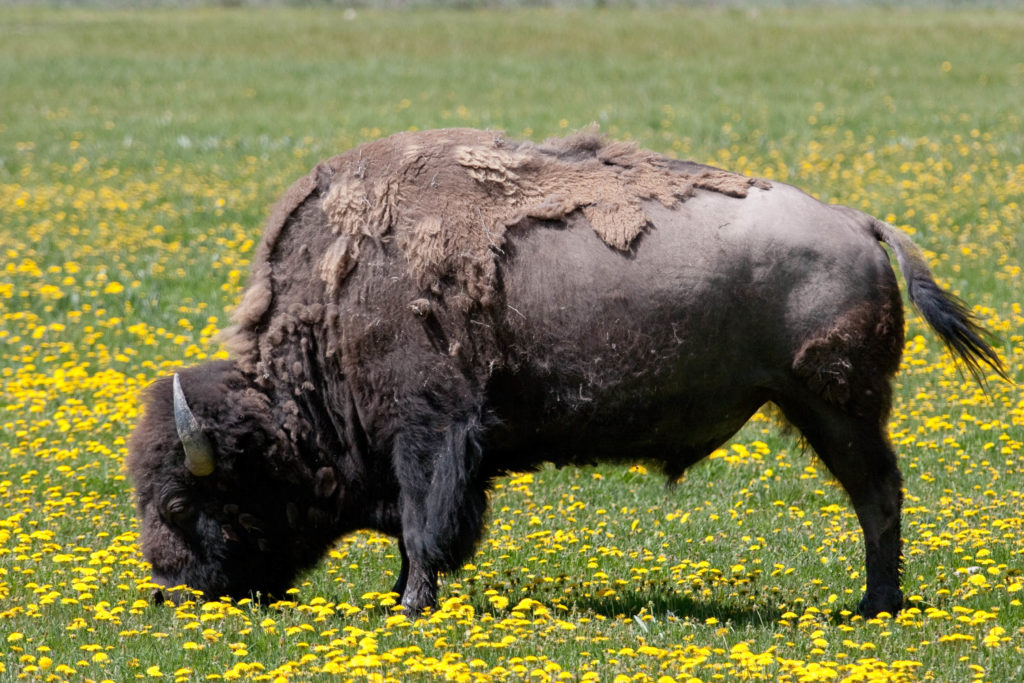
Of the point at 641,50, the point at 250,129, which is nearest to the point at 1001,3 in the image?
the point at 641,50

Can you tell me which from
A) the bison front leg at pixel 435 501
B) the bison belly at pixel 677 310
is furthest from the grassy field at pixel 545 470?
the bison belly at pixel 677 310

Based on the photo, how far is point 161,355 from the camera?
10.9 metres

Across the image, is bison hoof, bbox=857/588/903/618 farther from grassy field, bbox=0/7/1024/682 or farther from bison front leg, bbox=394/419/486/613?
bison front leg, bbox=394/419/486/613

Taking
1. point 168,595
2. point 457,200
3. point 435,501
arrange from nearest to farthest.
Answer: point 435,501 → point 168,595 → point 457,200

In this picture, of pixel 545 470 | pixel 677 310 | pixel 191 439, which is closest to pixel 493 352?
pixel 677 310

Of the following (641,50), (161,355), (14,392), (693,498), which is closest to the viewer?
(693,498)

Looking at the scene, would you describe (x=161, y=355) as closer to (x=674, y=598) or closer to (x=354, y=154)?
(x=354, y=154)

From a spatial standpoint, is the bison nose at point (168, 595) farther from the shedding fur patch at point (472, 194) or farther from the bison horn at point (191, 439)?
the shedding fur patch at point (472, 194)

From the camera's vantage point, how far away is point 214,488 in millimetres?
6391

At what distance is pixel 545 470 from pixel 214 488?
9.24 feet

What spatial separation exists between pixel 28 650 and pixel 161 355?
5706 mm

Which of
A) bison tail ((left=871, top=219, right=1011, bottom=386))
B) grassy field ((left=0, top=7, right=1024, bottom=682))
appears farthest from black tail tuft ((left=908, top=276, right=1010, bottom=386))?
grassy field ((left=0, top=7, right=1024, bottom=682))

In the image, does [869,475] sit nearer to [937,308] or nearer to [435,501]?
[937,308]

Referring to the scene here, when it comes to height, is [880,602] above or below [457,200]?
below
